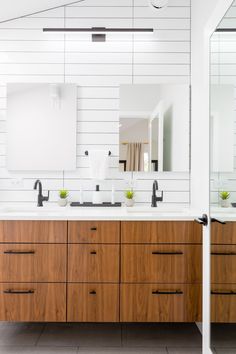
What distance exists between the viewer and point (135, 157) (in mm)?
2854

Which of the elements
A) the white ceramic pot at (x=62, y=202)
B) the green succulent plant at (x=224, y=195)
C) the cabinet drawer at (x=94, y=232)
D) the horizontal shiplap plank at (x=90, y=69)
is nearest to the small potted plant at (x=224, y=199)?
the green succulent plant at (x=224, y=195)

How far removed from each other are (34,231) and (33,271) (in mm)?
266

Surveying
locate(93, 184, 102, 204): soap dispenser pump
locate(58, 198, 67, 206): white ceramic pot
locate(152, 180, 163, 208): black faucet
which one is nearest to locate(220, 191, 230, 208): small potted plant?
locate(152, 180, 163, 208): black faucet

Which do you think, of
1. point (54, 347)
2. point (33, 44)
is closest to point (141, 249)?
point (54, 347)

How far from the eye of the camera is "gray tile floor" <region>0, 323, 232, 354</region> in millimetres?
2178

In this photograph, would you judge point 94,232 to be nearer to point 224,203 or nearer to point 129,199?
point 129,199

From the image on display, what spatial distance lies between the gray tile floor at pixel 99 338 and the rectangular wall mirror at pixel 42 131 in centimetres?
129

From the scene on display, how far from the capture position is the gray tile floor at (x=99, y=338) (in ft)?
7.14

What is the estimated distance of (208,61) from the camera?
191 cm

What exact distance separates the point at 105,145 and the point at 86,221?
90cm

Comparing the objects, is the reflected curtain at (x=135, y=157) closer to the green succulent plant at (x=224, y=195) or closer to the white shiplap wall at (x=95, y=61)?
the white shiplap wall at (x=95, y=61)

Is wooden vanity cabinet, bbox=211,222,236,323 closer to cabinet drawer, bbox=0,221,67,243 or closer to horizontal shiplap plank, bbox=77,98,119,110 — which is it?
cabinet drawer, bbox=0,221,67,243

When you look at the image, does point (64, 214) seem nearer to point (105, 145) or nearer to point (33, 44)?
point (105, 145)

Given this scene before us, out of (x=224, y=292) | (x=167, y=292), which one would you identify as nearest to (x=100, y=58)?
(x=167, y=292)
